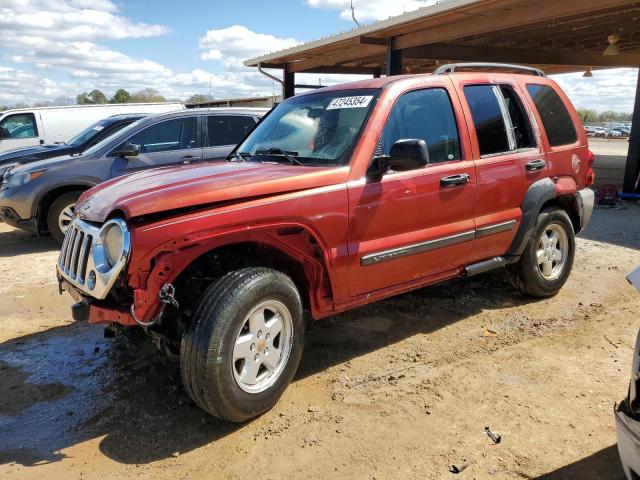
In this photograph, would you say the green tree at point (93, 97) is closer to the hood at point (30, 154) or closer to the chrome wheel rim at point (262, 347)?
the hood at point (30, 154)

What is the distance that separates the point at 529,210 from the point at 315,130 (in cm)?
205

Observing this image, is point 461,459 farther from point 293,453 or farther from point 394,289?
point 394,289

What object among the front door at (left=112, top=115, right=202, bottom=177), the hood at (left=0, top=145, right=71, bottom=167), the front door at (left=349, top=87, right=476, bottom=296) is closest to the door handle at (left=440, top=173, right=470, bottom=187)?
the front door at (left=349, top=87, right=476, bottom=296)

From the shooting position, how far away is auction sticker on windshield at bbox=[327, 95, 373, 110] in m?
3.84

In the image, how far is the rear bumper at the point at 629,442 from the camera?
2057 millimetres

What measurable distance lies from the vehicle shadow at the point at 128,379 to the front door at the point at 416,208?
712mm

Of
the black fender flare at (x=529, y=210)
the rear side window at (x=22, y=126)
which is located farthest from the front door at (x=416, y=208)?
the rear side window at (x=22, y=126)

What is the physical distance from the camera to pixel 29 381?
380 cm

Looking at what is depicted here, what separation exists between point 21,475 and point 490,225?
3.62m

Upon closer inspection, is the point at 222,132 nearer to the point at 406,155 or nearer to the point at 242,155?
the point at 242,155

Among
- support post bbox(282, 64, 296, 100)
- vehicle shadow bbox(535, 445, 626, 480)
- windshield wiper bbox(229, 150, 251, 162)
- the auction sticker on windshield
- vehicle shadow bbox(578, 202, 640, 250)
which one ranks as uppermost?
support post bbox(282, 64, 296, 100)

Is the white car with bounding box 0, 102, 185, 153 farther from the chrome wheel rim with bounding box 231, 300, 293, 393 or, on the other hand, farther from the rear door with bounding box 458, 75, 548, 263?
the chrome wheel rim with bounding box 231, 300, 293, 393

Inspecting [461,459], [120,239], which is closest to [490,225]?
[461,459]

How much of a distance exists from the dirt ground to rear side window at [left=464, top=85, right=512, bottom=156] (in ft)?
4.95
